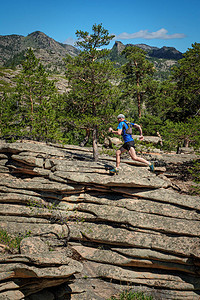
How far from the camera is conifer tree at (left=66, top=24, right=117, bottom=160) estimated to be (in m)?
13.7

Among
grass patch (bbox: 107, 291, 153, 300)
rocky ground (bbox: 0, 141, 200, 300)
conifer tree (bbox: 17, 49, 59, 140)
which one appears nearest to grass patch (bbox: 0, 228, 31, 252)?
rocky ground (bbox: 0, 141, 200, 300)

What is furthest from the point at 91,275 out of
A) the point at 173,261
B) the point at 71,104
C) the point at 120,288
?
the point at 71,104

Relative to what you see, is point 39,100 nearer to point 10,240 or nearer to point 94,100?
point 94,100

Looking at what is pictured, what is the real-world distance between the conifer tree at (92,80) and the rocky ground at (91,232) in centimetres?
387

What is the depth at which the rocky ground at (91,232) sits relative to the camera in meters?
7.79

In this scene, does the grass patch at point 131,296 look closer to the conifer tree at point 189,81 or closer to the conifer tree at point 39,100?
the conifer tree at point 39,100

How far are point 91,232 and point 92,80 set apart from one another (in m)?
10.6

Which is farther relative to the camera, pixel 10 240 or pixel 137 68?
pixel 137 68

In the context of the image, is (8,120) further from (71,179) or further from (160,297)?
(160,297)

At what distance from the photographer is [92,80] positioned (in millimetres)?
14406

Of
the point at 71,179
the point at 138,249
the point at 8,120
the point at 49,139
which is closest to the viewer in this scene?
the point at 138,249

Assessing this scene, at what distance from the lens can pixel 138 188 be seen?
11.7 metres

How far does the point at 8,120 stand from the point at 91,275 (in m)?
20.8

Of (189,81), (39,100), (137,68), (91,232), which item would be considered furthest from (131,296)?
(137,68)
